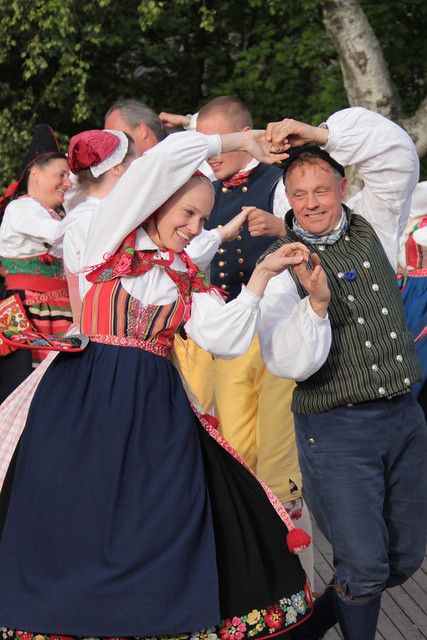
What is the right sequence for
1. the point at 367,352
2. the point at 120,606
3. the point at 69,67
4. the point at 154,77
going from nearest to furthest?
1. the point at 120,606
2. the point at 367,352
3. the point at 69,67
4. the point at 154,77

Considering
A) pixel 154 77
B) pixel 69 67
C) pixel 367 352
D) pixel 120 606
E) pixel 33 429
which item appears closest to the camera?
pixel 120 606

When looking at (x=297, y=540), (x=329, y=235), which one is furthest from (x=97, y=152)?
(x=297, y=540)

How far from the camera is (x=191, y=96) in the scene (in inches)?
571

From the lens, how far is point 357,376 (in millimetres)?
3916

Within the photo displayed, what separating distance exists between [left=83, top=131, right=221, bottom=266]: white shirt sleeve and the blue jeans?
0.92m

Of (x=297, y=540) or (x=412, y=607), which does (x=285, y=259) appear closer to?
(x=297, y=540)

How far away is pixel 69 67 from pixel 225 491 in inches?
359

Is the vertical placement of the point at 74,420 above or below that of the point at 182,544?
above

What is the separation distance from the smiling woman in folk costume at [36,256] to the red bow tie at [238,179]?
1.15 m

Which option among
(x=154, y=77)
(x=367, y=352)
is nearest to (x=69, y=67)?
(x=154, y=77)

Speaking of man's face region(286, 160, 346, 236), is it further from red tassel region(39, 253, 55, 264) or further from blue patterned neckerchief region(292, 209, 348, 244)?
red tassel region(39, 253, 55, 264)

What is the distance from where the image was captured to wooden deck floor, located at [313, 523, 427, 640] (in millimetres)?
4781

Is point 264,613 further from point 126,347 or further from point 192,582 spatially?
point 126,347

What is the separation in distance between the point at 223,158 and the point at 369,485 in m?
1.84
